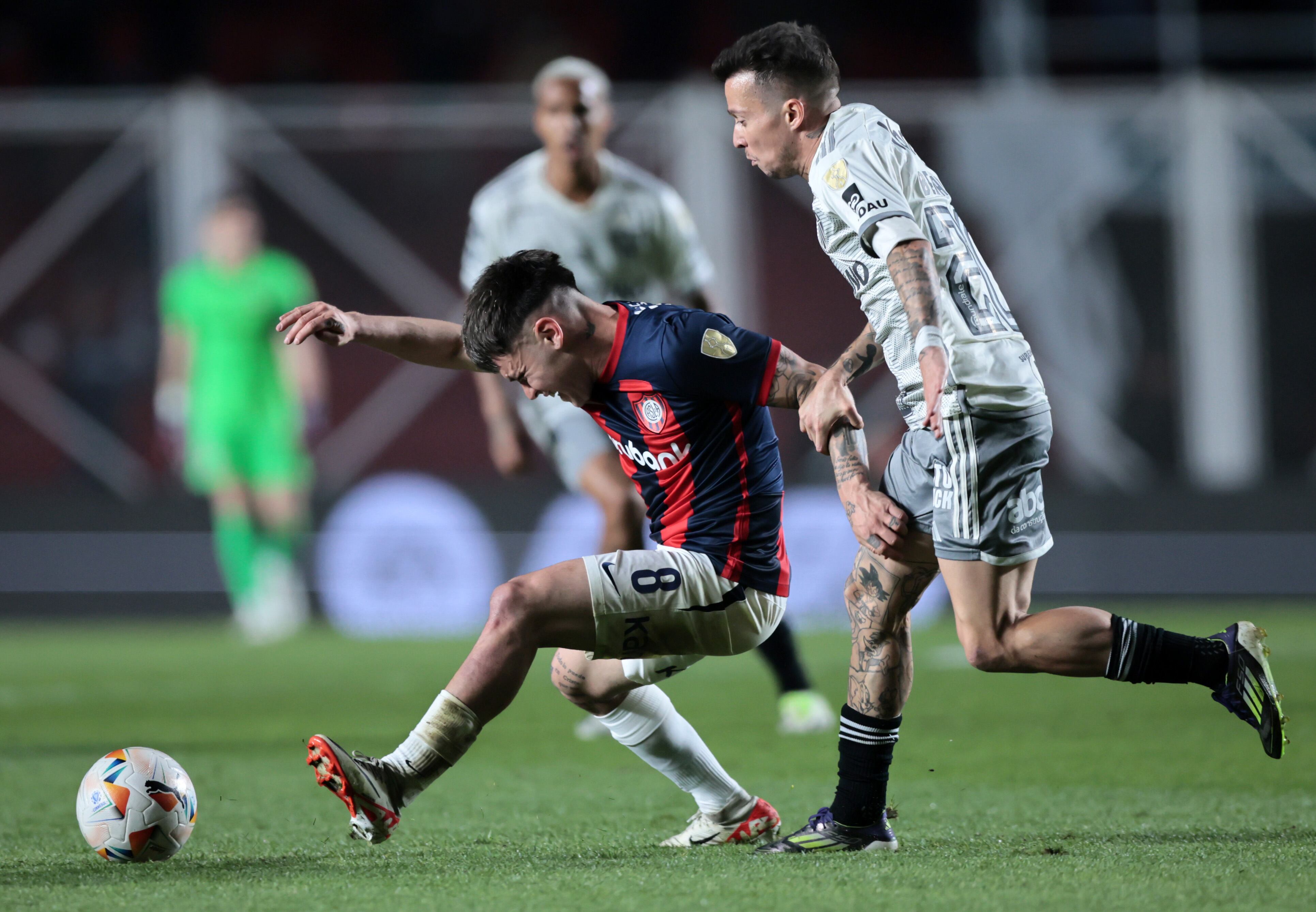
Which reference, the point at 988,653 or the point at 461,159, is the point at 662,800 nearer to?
the point at 988,653

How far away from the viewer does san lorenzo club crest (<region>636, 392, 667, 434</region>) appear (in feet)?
11.8

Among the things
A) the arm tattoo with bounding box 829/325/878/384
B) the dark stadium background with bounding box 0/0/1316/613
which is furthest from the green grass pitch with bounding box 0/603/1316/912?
the dark stadium background with bounding box 0/0/1316/613

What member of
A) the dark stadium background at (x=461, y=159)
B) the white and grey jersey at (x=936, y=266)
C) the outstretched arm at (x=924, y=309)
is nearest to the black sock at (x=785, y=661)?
the white and grey jersey at (x=936, y=266)

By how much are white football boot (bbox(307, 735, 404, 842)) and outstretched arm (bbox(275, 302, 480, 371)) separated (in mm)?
933

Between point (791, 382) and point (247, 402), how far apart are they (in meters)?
7.51

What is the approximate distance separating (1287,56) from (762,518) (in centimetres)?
1277

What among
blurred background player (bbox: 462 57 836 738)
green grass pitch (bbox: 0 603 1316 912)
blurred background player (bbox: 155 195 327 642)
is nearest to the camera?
green grass pitch (bbox: 0 603 1316 912)

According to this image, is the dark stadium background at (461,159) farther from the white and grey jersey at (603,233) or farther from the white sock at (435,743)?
the white sock at (435,743)

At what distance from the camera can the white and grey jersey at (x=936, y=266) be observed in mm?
3521

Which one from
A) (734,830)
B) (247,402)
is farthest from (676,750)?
(247,402)

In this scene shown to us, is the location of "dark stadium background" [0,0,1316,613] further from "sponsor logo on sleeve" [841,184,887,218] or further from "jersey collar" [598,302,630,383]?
"sponsor logo on sleeve" [841,184,887,218]

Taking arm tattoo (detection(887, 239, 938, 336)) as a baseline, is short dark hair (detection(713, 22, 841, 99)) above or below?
above

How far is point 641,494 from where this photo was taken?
3834mm

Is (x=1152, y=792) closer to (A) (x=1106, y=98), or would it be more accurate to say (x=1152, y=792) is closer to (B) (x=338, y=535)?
(B) (x=338, y=535)
